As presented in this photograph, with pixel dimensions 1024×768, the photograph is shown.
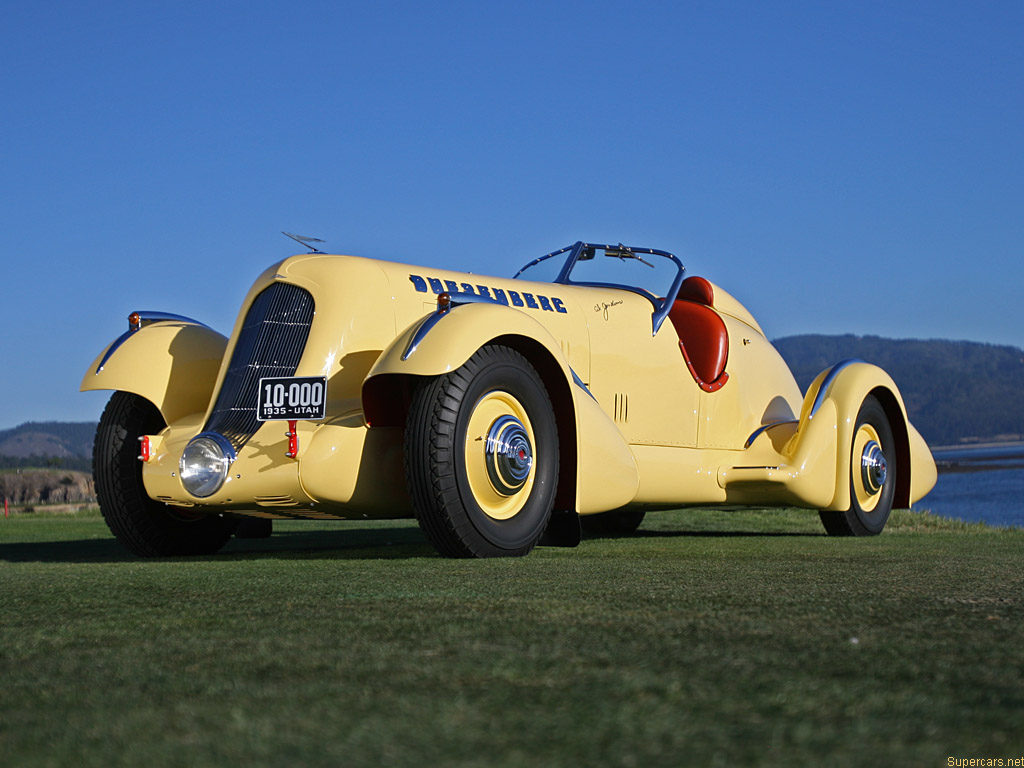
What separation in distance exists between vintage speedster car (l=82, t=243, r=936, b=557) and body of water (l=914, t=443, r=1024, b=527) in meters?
17.6

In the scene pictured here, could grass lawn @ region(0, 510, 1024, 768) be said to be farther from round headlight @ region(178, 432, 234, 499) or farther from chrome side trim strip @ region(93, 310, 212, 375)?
chrome side trim strip @ region(93, 310, 212, 375)

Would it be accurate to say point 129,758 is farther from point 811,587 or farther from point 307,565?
point 307,565

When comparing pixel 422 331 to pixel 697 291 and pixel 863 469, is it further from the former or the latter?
pixel 863 469

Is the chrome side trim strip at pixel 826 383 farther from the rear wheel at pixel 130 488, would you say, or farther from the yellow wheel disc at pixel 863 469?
the rear wheel at pixel 130 488

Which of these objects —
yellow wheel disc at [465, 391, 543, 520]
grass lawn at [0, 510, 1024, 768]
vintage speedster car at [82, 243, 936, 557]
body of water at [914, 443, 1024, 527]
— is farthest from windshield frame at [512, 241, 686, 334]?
body of water at [914, 443, 1024, 527]

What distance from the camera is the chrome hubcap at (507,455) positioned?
505 centimetres

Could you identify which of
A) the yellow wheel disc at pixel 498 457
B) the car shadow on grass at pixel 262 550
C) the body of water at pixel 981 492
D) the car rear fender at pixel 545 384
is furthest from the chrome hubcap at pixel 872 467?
the body of water at pixel 981 492

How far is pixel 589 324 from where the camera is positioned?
6.49m

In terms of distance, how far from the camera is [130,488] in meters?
6.00

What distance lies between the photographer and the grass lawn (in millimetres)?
1533

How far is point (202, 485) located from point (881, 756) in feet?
13.3

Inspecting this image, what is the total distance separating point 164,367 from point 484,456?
2194 mm

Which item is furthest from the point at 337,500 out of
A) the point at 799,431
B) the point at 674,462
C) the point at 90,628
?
the point at 799,431

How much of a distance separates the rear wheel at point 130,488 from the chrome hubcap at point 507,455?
2.05 meters
